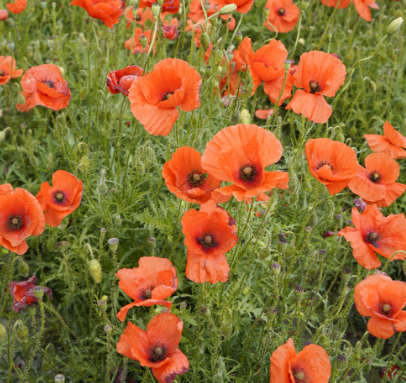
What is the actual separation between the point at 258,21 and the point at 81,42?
1.80m

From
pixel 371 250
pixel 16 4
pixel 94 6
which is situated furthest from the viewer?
pixel 16 4

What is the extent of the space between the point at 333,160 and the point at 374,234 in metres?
0.36

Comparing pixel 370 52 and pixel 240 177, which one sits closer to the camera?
pixel 240 177

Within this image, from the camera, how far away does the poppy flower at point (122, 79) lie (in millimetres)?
2203

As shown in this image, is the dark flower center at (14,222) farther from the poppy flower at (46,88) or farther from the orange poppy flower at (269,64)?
the orange poppy flower at (269,64)

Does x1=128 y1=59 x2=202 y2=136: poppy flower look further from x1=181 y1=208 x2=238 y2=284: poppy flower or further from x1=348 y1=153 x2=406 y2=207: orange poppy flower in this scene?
x1=348 y1=153 x2=406 y2=207: orange poppy flower

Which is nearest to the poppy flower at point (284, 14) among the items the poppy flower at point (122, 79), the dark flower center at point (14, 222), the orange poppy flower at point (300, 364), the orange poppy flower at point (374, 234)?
the poppy flower at point (122, 79)

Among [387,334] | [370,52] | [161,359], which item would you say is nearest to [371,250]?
[387,334]

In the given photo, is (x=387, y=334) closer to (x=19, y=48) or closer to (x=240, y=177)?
(x=240, y=177)

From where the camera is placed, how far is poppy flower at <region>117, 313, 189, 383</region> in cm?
146

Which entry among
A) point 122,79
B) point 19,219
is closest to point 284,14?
point 122,79

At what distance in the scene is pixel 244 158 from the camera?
1.70 m

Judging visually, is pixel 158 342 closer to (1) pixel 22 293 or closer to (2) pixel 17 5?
(1) pixel 22 293

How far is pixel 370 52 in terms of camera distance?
4180mm
